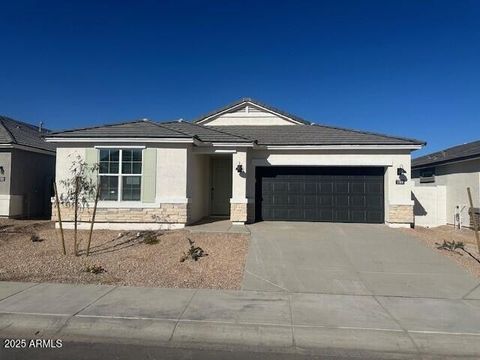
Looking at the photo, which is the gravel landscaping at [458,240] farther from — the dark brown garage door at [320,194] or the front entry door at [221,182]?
the front entry door at [221,182]

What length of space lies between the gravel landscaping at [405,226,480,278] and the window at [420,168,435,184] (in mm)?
4009

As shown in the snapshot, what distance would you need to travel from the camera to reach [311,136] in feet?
53.6

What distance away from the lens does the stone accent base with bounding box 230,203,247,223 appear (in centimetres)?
1446

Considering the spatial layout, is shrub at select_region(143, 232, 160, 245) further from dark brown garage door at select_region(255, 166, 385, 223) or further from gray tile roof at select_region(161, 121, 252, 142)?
dark brown garage door at select_region(255, 166, 385, 223)

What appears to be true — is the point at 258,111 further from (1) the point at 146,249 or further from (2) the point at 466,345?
(2) the point at 466,345

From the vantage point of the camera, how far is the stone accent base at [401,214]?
579 inches

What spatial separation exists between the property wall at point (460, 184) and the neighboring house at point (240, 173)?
3089 mm

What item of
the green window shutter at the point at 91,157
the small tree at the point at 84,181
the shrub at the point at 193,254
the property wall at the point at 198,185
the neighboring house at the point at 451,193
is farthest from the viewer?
the neighboring house at the point at 451,193

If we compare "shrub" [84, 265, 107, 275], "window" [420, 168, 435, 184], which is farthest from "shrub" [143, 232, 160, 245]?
"window" [420, 168, 435, 184]

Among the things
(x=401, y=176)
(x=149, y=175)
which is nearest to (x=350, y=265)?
(x=401, y=176)

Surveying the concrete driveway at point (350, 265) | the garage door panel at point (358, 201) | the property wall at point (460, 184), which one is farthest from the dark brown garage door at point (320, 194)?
the property wall at point (460, 184)

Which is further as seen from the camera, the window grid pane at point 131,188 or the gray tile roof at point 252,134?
the gray tile roof at point 252,134

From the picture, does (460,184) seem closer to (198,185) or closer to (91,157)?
(198,185)

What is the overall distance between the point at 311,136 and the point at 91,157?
27.3 feet
